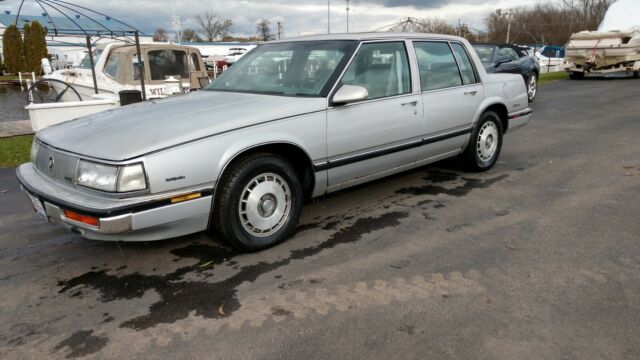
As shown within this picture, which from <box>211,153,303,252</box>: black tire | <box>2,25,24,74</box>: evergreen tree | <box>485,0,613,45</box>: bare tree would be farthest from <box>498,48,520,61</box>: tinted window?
<box>485,0,613,45</box>: bare tree

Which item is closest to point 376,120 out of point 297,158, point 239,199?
point 297,158

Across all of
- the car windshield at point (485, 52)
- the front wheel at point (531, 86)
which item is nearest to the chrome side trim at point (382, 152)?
the car windshield at point (485, 52)

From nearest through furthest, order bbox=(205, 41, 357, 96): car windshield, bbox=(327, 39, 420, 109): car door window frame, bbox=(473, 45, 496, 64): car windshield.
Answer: bbox=(327, 39, 420, 109): car door window frame
bbox=(205, 41, 357, 96): car windshield
bbox=(473, 45, 496, 64): car windshield

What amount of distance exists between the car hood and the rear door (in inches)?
57.4

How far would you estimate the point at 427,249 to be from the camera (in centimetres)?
368

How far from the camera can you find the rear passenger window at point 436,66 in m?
4.82

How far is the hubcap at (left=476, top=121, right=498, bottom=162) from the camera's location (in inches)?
225

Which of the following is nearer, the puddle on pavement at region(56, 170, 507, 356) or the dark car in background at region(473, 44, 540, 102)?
the puddle on pavement at region(56, 170, 507, 356)

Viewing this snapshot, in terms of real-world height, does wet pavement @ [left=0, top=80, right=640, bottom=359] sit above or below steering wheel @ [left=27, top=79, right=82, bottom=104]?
below

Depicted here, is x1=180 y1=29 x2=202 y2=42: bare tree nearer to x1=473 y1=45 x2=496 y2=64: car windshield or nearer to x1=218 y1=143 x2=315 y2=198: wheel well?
x1=473 y1=45 x2=496 y2=64: car windshield

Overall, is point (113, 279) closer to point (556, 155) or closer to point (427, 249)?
point (427, 249)

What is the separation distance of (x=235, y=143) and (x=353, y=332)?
1.52 meters

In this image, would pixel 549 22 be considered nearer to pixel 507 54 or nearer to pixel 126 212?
pixel 507 54

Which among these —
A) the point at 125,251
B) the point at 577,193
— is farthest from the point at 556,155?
the point at 125,251
